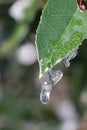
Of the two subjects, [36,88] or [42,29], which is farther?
[36,88]

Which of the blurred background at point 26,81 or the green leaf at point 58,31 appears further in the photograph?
the blurred background at point 26,81

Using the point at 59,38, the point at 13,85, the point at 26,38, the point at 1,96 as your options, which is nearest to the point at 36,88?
the point at 13,85

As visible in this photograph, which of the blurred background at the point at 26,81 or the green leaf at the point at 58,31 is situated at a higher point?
the green leaf at the point at 58,31

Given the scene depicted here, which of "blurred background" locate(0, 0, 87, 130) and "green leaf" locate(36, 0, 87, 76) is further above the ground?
"green leaf" locate(36, 0, 87, 76)

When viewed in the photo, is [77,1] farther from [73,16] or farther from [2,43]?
[2,43]

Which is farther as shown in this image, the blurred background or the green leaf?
the blurred background
